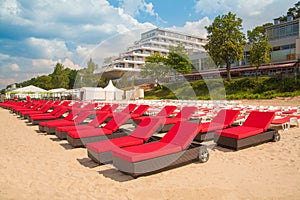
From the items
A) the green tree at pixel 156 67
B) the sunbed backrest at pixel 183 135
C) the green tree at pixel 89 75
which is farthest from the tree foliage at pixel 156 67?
the sunbed backrest at pixel 183 135

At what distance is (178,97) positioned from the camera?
28.4m

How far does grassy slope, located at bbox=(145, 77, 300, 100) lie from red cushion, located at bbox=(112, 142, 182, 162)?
1740 centimetres

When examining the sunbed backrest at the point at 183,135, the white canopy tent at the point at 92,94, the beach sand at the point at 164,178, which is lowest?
the beach sand at the point at 164,178

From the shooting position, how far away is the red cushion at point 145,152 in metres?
3.58

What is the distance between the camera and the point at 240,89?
23562 millimetres

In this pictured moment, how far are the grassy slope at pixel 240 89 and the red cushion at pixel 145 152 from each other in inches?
685

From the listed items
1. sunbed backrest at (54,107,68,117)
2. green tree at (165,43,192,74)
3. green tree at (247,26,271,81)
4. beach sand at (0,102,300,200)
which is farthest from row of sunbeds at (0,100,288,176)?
green tree at (165,43,192,74)

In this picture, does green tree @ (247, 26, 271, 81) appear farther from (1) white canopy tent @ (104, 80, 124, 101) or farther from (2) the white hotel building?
(2) the white hotel building

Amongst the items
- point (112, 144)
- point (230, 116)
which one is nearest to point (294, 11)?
point (230, 116)

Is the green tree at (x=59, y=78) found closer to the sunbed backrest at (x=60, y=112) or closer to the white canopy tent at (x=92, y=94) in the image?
the white canopy tent at (x=92, y=94)

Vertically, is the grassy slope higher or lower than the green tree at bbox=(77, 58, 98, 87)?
lower

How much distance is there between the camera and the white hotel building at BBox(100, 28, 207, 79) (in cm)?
6003

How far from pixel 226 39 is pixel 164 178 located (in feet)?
78.8

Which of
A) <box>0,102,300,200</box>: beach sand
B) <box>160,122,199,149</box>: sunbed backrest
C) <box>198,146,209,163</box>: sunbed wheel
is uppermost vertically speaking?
<box>160,122,199,149</box>: sunbed backrest
